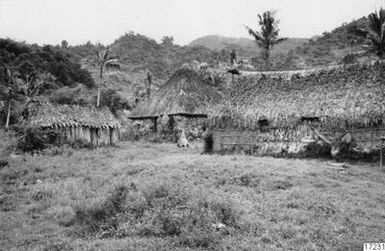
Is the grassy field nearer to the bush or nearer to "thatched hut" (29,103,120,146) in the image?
the bush

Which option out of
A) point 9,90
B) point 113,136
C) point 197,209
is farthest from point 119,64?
point 197,209

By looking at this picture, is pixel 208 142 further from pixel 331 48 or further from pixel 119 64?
pixel 119 64

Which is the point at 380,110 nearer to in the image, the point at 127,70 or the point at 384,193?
the point at 384,193

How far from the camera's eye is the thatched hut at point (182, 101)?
94.9 ft

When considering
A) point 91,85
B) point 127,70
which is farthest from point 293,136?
point 127,70

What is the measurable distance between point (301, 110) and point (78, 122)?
1309 centimetres

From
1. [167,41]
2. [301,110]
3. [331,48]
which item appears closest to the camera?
[301,110]

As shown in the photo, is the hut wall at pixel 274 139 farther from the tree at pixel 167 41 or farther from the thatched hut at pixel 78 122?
the tree at pixel 167 41

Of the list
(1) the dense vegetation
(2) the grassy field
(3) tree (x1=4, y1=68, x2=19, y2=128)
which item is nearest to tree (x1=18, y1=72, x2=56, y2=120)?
(1) the dense vegetation

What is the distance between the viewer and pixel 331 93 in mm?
19250

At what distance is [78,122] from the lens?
23531 millimetres

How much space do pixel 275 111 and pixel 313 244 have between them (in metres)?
13.3

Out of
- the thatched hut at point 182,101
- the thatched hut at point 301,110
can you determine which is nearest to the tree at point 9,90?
the thatched hut at point 182,101

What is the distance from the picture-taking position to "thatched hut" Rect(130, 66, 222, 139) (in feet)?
94.9
